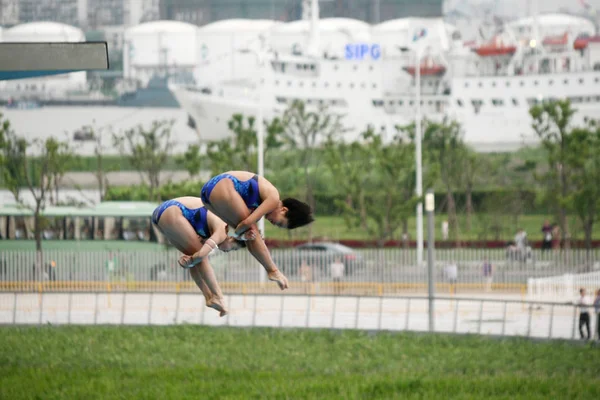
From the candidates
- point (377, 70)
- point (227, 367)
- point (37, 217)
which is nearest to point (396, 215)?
point (37, 217)

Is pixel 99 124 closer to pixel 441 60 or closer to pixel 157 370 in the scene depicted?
pixel 441 60

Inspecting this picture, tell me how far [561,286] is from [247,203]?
26687 mm

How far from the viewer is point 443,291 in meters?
35.3

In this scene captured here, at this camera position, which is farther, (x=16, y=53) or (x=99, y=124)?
(x=99, y=124)

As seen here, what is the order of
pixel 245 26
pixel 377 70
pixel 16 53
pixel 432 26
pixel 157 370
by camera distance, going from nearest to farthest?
pixel 16 53 → pixel 157 370 → pixel 377 70 → pixel 432 26 → pixel 245 26

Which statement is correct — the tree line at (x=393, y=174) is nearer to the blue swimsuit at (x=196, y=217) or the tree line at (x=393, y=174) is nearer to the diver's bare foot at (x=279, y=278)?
the blue swimsuit at (x=196, y=217)

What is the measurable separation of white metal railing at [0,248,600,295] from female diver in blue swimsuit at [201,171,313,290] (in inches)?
1026

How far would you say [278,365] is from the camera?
75.1 ft

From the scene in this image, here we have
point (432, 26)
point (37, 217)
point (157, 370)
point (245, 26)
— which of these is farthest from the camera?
point (245, 26)

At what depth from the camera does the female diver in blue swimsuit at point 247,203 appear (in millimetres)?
7367

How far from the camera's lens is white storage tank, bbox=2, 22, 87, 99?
4941 inches

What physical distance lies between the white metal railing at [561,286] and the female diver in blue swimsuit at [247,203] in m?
25.6

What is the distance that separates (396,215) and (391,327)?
1921cm

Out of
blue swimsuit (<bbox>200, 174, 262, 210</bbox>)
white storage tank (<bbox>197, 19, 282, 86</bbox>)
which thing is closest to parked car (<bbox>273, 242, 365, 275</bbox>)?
blue swimsuit (<bbox>200, 174, 262, 210</bbox>)
